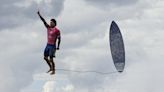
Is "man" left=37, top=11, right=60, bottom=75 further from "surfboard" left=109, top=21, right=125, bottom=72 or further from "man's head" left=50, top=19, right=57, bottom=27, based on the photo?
"surfboard" left=109, top=21, right=125, bottom=72

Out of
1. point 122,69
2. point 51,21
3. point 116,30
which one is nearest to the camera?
point 51,21

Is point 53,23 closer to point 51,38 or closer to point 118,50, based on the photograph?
point 51,38

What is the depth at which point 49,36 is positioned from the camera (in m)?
53.8

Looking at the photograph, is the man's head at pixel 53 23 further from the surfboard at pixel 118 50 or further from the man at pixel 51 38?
the surfboard at pixel 118 50

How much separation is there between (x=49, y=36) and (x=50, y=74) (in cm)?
422

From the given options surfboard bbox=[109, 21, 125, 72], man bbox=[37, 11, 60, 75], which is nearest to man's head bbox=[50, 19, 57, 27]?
man bbox=[37, 11, 60, 75]

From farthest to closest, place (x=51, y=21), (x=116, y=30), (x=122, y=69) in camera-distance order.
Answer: (x=116, y=30) < (x=122, y=69) < (x=51, y=21)

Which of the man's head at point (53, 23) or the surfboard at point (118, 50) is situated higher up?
the man's head at point (53, 23)

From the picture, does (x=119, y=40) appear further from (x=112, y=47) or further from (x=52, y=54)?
(x=52, y=54)

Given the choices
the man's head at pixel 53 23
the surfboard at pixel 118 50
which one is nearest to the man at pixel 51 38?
the man's head at pixel 53 23

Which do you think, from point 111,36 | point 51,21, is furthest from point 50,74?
point 111,36

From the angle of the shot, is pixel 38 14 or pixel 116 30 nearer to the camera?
pixel 38 14

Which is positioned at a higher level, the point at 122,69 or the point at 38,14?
the point at 38,14

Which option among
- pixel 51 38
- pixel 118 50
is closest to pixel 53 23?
pixel 51 38
